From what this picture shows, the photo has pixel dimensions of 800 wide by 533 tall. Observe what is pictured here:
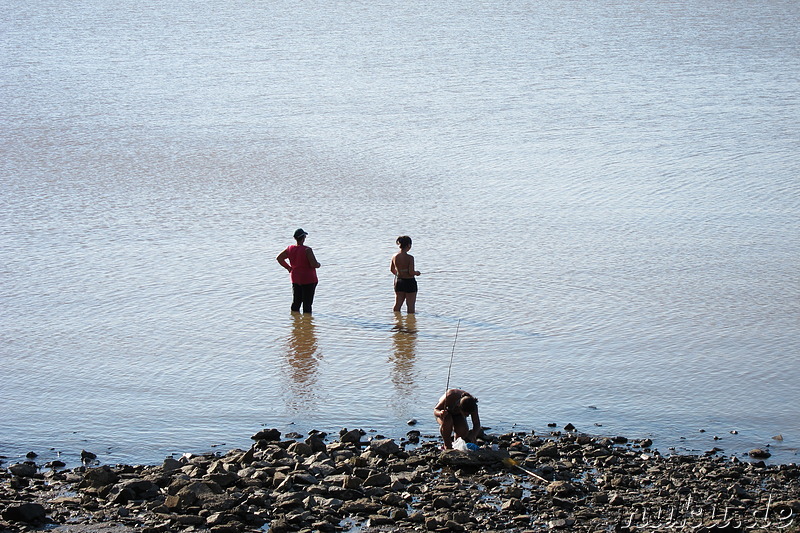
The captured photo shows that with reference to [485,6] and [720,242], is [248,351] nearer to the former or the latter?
[720,242]

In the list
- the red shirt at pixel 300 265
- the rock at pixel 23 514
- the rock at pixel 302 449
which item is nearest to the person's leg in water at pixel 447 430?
the rock at pixel 302 449

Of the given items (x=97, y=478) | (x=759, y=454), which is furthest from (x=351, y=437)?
(x=759, y=454)

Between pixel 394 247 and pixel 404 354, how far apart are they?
5.96 m

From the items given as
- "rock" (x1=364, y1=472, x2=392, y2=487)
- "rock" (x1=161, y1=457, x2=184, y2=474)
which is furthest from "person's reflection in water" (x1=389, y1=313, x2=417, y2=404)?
"rock" (x1=161, y1=457, x2=184, y2=474)

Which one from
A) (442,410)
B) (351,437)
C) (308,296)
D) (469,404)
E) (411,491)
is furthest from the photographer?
(308,296)

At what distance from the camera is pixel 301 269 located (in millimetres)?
14375

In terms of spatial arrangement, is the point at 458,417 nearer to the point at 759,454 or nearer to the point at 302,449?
the point at 302,449

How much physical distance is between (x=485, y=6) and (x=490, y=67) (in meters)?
18.9

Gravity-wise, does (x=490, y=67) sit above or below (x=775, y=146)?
above

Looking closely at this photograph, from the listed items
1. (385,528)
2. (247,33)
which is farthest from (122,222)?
(247,33)

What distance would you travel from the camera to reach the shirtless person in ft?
31.6

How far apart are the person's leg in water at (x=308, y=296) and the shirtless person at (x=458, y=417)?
16.5 feet

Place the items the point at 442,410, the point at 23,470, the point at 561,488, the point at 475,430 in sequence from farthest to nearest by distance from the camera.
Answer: the point at 442,410
the point at 475,430
the point at 23,470
the point at 561,488

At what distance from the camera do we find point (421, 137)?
3075cm
